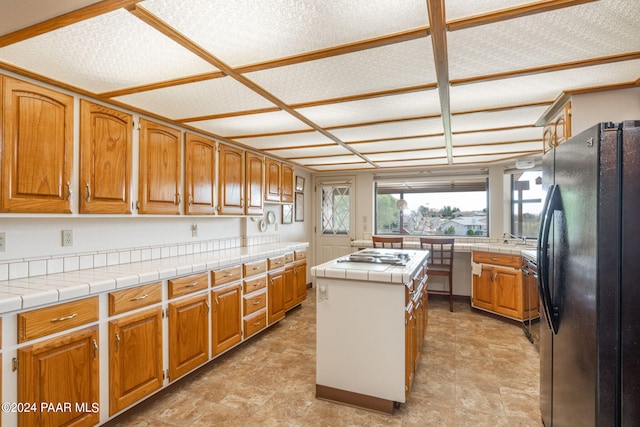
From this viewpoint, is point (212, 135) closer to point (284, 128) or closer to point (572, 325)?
point (284, 128)

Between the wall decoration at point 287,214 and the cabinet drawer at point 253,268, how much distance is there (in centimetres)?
156

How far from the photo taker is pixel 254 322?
331 cm

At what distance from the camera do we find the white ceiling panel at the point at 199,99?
6.62ft

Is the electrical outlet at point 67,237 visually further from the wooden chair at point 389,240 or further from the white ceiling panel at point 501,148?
the white ceiling panel at point 501,148

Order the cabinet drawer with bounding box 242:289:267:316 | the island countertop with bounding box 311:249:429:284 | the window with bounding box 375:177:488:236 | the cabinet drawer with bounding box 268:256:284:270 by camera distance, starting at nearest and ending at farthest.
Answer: the island countertop with bounding box 311:249:429:284, the cabinet drawer with bounding box 242:289:267:316, the cabinet drawer with bounding box 268:256:284:270, the window with bounding box 375:177:488:236

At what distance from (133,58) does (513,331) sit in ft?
14.4

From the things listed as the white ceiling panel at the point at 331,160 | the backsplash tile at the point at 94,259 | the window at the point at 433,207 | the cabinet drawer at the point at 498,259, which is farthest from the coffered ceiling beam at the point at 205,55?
the window at the point at 433,207

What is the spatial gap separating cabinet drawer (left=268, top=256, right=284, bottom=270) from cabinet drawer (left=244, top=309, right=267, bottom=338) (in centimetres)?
50

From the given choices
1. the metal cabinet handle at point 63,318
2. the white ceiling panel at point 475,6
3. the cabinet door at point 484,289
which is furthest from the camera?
the cabinet door at point 484,289

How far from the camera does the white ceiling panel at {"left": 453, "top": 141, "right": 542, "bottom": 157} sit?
3.56 m

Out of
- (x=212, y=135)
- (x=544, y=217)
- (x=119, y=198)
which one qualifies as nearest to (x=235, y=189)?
(x=212, y=135)

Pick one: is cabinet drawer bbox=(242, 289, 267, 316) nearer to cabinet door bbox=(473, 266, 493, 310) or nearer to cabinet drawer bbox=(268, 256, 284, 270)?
cabinet drawer bbox=(268, 256, 284, 270)

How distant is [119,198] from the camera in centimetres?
230

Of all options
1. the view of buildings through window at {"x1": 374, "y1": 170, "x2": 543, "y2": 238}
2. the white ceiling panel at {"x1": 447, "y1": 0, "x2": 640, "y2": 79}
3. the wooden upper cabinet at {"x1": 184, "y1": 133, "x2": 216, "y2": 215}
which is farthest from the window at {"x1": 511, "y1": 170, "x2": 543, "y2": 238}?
the wooden upper cabinet at {"x1": 184, "y1": 133, "x2": 216, "y2": 215}
